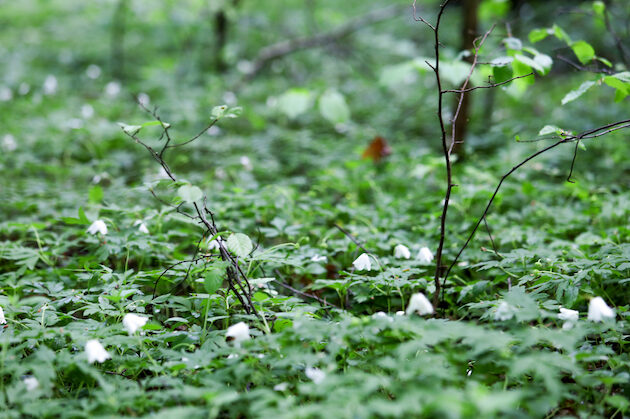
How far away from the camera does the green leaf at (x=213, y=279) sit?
1678 mm

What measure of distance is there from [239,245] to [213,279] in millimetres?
156

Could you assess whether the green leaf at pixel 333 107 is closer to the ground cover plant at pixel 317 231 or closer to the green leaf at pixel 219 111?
the ground cover plant at pixel 317 231

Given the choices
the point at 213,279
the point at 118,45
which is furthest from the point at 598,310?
the point at 118,45

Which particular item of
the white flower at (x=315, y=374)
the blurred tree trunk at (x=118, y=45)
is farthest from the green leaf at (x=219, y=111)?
the blurred tree trunk at (x=118, y=45)

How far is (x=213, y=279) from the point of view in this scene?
1.70 m

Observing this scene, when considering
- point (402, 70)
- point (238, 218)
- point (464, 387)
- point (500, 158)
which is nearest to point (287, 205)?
point (238, 218)

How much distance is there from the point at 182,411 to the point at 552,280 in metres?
1.46

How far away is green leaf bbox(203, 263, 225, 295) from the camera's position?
1678 mm

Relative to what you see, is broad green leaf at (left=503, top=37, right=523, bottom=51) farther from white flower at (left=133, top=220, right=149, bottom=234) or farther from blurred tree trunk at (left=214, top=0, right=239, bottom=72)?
blurred tree trunk at (left=214, top=0, right=239, bottom=72)

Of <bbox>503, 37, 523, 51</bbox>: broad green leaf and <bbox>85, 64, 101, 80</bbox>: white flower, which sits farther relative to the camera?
<bbox>85, 64, 101, 80</bbox>: white flower

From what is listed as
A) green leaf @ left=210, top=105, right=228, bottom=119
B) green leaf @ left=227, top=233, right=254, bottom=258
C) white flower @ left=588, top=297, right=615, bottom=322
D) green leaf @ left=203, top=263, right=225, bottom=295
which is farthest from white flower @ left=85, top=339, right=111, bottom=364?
white flower @ left=588, top=297, right=615, bottom=322

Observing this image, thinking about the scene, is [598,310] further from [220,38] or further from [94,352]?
[220,38]

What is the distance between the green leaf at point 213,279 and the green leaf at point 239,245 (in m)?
0.07

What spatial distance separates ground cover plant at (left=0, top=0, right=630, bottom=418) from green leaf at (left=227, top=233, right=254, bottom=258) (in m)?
0.01
